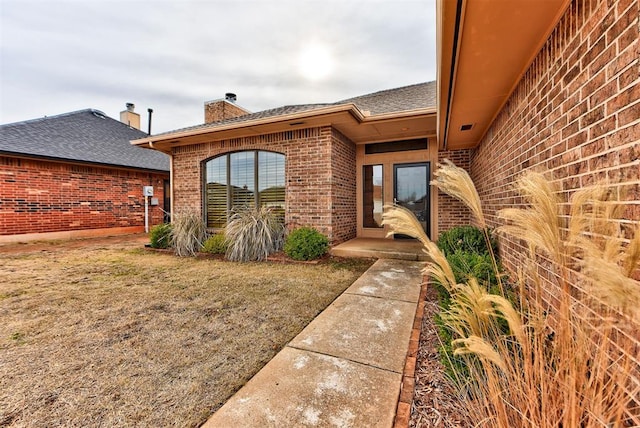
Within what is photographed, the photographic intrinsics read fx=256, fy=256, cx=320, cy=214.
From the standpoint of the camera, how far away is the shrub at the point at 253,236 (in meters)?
5.55

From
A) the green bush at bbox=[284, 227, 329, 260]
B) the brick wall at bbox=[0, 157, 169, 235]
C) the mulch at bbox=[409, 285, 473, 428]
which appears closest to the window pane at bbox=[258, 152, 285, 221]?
the green bush at bbox=[284, 227, 329, 260]

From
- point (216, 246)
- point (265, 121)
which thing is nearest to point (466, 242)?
point (265, 121)

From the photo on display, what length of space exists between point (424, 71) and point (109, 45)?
38.9 feet

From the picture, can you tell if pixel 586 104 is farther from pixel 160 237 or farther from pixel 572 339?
pixel 160 237

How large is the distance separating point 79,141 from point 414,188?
12623mm

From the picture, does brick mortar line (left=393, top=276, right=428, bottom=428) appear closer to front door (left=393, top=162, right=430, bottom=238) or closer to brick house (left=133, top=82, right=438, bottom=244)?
brick house (left=133, top=82, right=438, bottom=244)

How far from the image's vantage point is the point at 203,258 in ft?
19.3

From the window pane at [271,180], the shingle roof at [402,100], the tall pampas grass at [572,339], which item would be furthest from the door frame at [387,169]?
the tall pampas grass at [572,339]

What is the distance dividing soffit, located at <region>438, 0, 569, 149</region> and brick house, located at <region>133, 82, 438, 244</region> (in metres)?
2.18

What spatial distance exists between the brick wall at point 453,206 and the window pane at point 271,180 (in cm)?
400

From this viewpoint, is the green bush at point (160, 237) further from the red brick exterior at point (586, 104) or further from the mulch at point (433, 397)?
the red brick exterior at point (586, 104)

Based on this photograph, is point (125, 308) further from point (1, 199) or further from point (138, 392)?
point (1, 199)

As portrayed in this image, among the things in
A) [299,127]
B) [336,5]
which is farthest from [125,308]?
[336,5]

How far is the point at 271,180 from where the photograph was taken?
6688 mm
